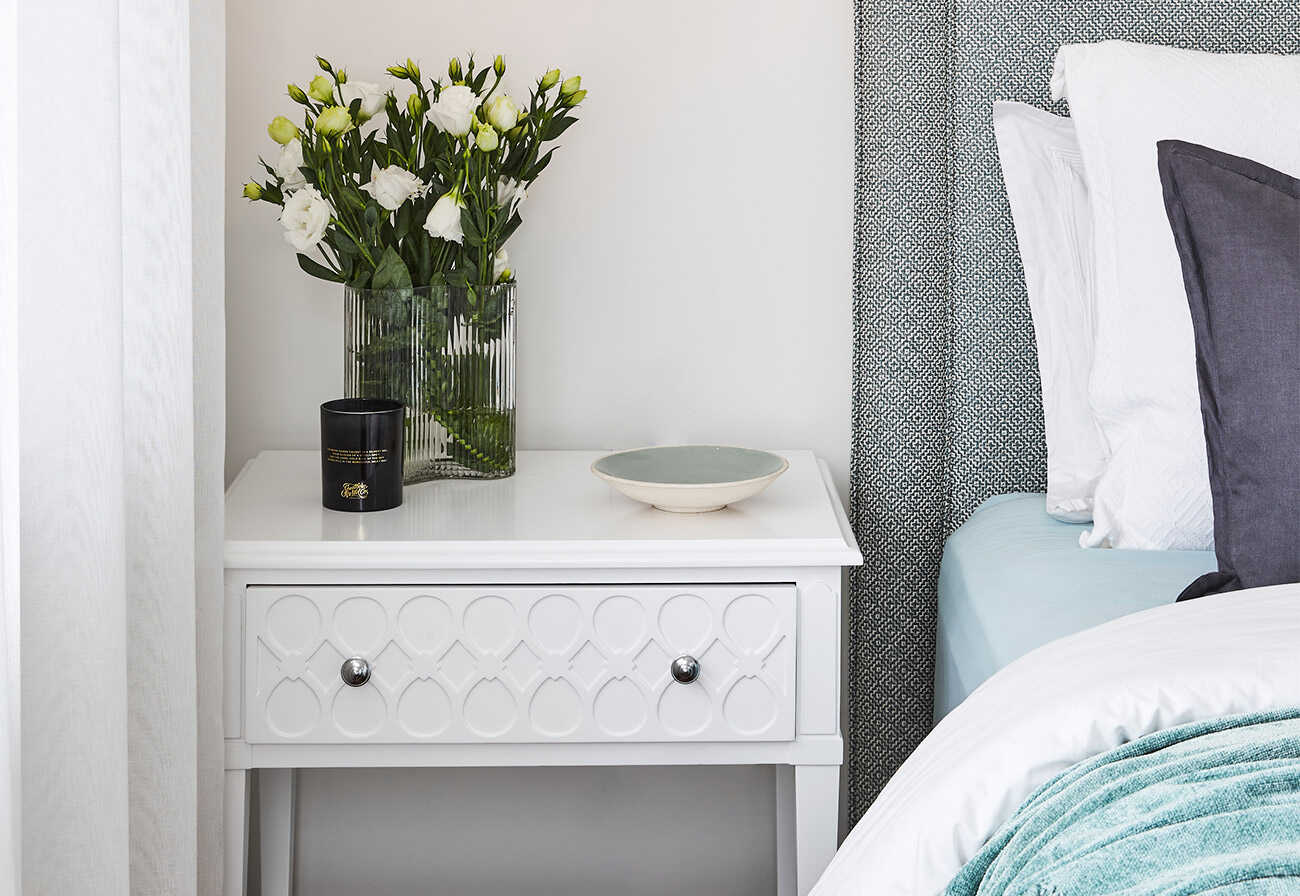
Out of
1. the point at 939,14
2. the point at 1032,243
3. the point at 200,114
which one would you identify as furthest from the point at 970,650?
the point at 200,114

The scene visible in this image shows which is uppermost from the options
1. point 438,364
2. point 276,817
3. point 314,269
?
point 314,269

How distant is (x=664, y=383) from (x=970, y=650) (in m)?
0.54

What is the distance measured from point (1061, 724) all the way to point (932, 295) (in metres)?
0.84

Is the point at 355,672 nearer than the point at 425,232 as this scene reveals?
Yes

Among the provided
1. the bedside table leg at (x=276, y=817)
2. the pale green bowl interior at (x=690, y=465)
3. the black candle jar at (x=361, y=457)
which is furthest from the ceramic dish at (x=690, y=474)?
the bedside table leg at (x=276, y=817)

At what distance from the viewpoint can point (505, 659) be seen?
127cm

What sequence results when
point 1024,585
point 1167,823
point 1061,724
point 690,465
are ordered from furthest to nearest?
point 690,465, point 1024,585, point 1061,724, point 1167,823

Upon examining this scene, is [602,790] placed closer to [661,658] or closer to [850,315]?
[661,658]

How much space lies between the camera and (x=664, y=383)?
65.1 inches

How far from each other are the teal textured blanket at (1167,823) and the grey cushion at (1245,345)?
1.05 feet

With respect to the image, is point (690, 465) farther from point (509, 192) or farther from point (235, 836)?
point (235, 836)

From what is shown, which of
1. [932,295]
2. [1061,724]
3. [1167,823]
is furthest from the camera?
[932,295]

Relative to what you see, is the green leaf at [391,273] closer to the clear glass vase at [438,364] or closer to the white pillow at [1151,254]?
the clear glass vase at [438,364]

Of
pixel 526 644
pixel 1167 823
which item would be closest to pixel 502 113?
pixel 526 644
